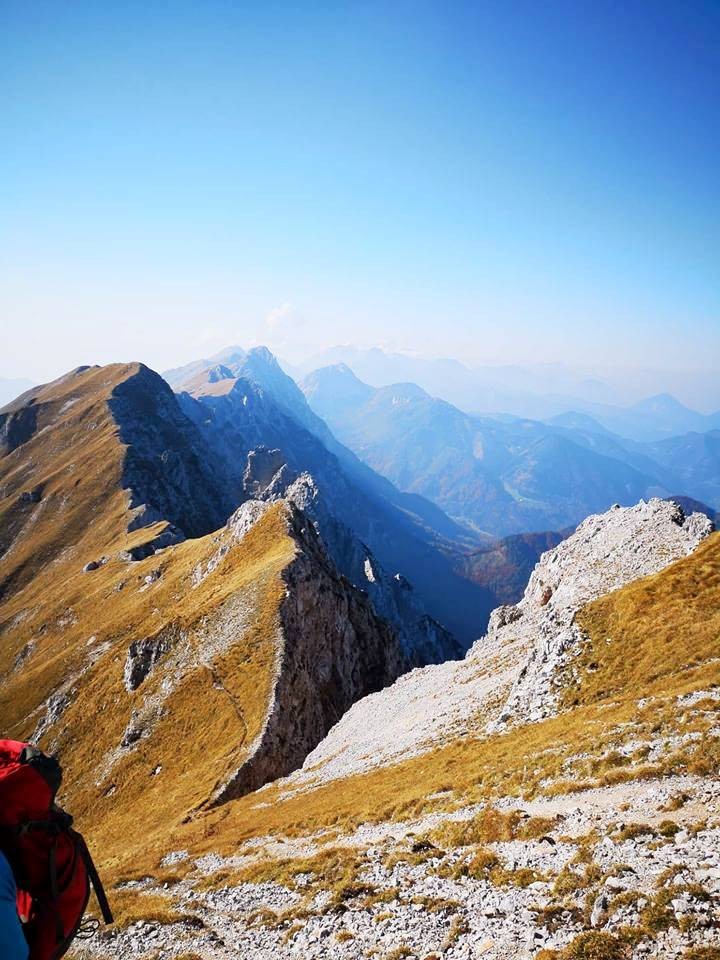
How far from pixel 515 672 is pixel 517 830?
28411 mm

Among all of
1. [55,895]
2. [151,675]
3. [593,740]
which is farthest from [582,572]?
[151,675]

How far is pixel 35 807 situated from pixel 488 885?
15170 mm

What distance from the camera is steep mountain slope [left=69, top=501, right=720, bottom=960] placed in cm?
1361

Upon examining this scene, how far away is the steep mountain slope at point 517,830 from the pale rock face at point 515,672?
37 cm

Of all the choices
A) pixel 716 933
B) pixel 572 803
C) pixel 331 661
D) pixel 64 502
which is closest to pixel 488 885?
pixel 572 803

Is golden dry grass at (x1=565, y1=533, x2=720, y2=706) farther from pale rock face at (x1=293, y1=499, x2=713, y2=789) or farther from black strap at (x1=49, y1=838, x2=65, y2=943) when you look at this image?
black strap at (x1=49, y1=838, x2=65, y2=943)

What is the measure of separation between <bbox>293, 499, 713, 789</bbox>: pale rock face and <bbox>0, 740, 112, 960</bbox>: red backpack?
30.9m

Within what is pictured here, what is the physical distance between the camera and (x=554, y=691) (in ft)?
109

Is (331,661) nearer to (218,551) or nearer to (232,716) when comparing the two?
(232,716)

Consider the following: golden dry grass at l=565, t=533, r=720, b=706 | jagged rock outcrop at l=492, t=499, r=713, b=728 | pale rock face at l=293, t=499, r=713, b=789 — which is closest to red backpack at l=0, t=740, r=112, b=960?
golden dry grass at l=565, t=533, r=720, b=706

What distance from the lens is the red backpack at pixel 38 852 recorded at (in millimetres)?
6488

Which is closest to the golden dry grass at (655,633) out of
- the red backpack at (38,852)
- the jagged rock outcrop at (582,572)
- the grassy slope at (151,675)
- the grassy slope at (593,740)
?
the grassy slope at (593,740)

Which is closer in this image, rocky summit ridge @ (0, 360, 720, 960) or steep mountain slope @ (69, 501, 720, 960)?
steep mountain slope @ (69, 501, 720, 960)

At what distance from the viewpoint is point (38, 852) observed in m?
6.64
